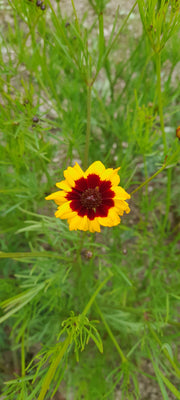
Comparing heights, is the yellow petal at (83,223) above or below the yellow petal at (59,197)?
below

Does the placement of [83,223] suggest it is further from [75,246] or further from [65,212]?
[75,246]

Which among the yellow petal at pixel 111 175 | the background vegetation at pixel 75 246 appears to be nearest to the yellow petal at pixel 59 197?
the yellow petal at pixel 111 175

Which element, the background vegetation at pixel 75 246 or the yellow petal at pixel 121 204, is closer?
the yellow petal at pixel 121 204

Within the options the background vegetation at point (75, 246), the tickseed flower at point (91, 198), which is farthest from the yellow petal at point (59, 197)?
the background vegetation at point (75, 246)

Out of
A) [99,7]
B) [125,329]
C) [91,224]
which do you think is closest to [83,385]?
[125,329]

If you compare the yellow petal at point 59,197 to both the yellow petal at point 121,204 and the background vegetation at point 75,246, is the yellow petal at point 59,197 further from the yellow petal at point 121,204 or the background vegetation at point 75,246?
the background vegetation at point 75,246

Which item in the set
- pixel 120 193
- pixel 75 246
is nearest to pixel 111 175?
pixel 120 193

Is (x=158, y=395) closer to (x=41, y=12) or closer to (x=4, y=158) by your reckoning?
(x=4, y=158)

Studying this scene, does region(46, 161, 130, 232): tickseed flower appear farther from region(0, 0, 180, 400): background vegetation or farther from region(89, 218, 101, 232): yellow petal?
region(0, 0, 180, 400): background vegetation
